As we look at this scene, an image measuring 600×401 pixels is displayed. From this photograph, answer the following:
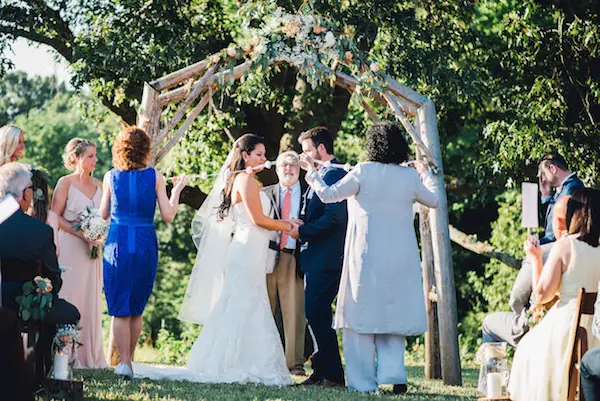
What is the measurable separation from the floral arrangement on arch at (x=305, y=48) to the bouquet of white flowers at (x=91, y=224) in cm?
174

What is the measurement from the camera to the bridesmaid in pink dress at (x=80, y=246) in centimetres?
876

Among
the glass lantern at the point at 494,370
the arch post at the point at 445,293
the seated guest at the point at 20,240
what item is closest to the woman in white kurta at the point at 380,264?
the glass lantern at the point at 494,370

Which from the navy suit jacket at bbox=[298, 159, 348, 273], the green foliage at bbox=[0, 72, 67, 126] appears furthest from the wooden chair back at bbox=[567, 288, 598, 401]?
the green foliage at bbox=[0, 72, 67, 126]

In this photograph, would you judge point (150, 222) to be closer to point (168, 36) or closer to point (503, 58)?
point (168, 36)

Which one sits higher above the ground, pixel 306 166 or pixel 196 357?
pixel 306 166

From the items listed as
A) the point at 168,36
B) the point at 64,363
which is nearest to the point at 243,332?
the point at 64,363

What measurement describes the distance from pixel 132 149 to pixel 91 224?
1.46 meters

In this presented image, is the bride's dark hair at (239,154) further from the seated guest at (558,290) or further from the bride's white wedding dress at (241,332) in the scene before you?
the seated guest at (558,290)

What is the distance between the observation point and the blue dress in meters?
7.39

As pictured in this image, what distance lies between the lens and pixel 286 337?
896cm

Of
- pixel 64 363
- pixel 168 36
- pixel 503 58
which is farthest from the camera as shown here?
pixel 503 58

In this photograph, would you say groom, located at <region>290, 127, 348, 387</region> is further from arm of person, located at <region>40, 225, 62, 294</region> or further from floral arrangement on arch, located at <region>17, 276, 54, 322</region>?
floral arrangement on arch, located at <region>17, 276, 54, 322</region>

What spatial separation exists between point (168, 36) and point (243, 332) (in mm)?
5211

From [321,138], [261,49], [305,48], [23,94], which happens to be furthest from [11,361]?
[23,94]
